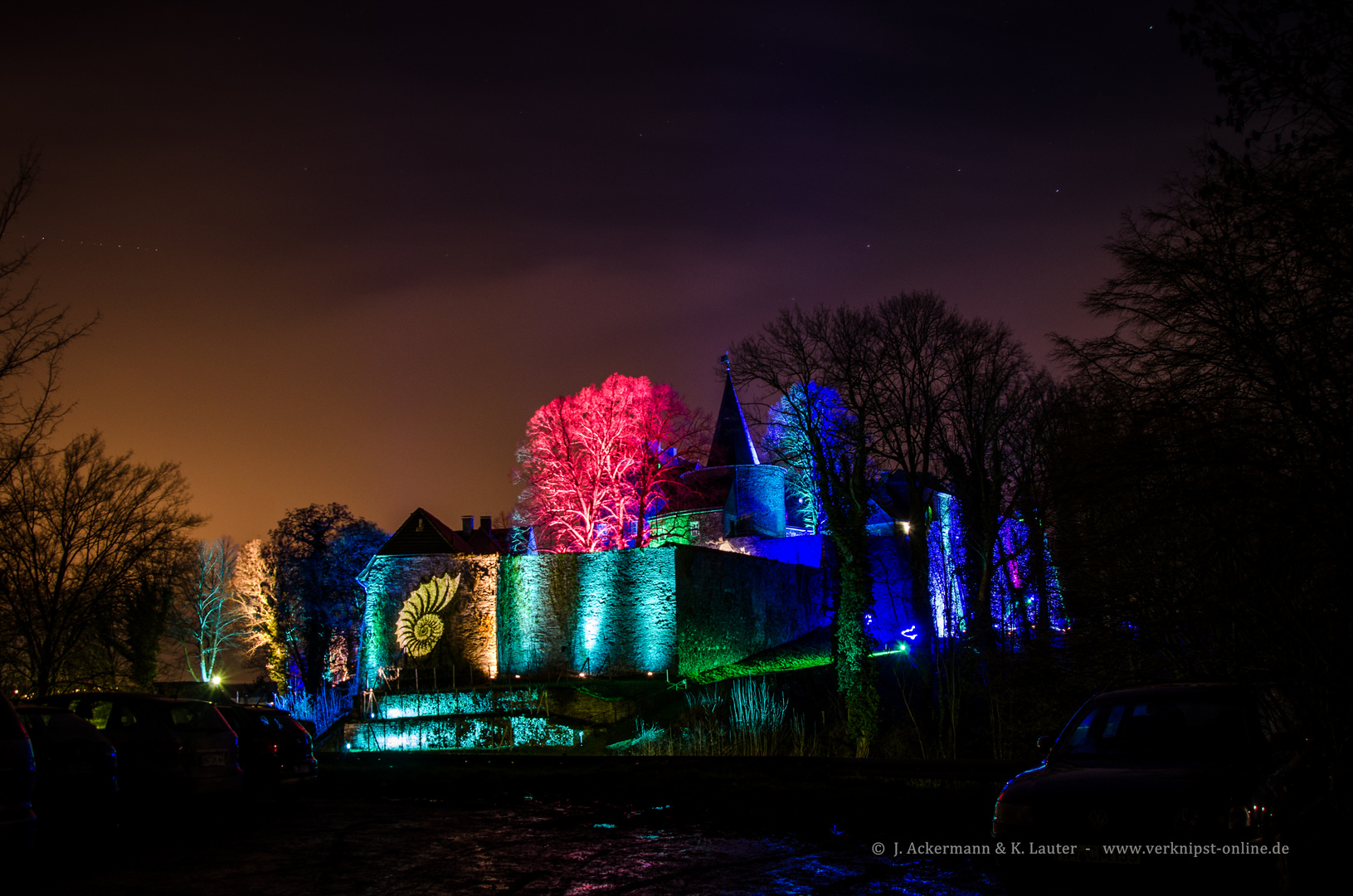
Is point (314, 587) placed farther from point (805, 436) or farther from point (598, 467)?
point (805, 436)

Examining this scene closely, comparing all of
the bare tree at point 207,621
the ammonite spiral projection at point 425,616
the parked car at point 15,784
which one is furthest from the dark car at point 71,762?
the bare tree at point 207,621

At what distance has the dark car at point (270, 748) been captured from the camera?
1193 cm

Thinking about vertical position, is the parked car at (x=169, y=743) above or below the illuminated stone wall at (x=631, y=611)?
below

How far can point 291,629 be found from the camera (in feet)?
137

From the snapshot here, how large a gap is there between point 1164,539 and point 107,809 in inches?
436

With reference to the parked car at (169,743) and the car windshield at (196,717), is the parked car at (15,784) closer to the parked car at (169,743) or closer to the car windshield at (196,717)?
the parked car at (169,743)

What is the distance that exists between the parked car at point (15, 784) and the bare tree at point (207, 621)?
44.6 metres

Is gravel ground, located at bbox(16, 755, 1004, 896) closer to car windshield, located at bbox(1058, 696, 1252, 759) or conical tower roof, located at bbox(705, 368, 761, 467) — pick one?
car windshield, located at bbox(1058, 696, 1252, 759)

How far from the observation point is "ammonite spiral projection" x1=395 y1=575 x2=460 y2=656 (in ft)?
107

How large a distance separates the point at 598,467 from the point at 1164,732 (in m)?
34.7

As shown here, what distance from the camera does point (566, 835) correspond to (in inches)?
330

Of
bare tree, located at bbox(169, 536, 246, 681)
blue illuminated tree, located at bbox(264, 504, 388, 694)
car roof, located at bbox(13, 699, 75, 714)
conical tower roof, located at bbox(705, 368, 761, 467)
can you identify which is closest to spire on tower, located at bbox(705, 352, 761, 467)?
conical tower roof, located at bbox(705, 368, 761, 467)

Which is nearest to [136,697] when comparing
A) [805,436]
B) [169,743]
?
[169,743]

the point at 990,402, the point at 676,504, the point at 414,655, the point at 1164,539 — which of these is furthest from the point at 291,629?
the point at 1164,539
